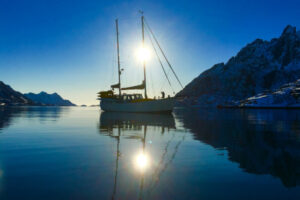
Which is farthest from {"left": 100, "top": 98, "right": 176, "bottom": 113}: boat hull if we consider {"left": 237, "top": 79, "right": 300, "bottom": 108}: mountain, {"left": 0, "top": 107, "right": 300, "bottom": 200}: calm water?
{"left": 237, "top": 79, "right": 300, "bottom": 108}: mountain

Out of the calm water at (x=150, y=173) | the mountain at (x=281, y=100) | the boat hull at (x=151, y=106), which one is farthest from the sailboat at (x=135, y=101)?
the mountain at (x=281, y=100)

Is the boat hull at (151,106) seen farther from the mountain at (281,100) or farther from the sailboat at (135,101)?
the mountain at (281,100)

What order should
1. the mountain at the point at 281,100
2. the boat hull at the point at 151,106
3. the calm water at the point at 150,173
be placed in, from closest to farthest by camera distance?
1. the calm water at the point at 150,173
2. the boat hull at the point at 151,106
3. the mountain at the point at 281,100

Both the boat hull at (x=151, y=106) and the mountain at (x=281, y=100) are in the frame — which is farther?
the mountain at (x=281, y=100)

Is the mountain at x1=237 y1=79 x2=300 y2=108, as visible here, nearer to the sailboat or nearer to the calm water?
the sailboat

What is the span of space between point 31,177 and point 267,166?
7.52 metres

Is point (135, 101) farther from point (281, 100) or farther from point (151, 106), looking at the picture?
point (281, 100)

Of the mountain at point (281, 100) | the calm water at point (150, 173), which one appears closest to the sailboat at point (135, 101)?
the calm water at point (150, 173)

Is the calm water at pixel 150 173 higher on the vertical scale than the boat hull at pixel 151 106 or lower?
lower

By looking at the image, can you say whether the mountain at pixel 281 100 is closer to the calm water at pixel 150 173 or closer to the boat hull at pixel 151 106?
the boat hull at pixel 151 106

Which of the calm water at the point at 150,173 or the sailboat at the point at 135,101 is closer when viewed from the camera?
the calm water at the point at 150,173

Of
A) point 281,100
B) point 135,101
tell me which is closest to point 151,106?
point 135,101

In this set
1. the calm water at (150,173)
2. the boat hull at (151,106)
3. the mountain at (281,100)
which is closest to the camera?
the calm water at (150,173)

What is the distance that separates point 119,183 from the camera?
5480 millimetres
